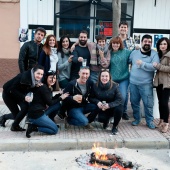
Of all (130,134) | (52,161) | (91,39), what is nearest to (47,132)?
(52,161)

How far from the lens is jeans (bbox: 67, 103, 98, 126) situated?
566 centimetres

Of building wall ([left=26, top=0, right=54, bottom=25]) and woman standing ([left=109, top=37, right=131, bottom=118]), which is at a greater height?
building wall ([left=26, top=0, right=54, bottom=25])

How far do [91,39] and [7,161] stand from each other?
6863 millimetres

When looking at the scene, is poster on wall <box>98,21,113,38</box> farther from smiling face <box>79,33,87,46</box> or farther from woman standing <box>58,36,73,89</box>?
smiling face <box>79,33,87,46</box>

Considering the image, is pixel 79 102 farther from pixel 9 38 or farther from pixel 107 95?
pixel 9 38

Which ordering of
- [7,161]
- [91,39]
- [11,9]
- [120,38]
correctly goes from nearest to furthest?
[7,161] → [120,38] → [11,9] → [91,39]

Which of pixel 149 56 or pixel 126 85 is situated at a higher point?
pixel 149 56

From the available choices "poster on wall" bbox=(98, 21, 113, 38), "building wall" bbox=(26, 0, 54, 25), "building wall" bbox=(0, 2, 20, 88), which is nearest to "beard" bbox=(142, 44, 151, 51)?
"poster on wall" bbox=(98, 21, 113, 38)

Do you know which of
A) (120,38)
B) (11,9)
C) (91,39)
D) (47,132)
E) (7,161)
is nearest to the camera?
(7,161)

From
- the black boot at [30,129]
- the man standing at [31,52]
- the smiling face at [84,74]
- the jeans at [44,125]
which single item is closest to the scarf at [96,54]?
the smiling face at [84,74]

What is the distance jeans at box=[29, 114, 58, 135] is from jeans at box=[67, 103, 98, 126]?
39cm

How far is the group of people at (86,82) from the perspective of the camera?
5414mm

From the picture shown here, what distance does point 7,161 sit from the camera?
4.65m

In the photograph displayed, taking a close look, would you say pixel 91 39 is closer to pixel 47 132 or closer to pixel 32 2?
pixel 32 2
